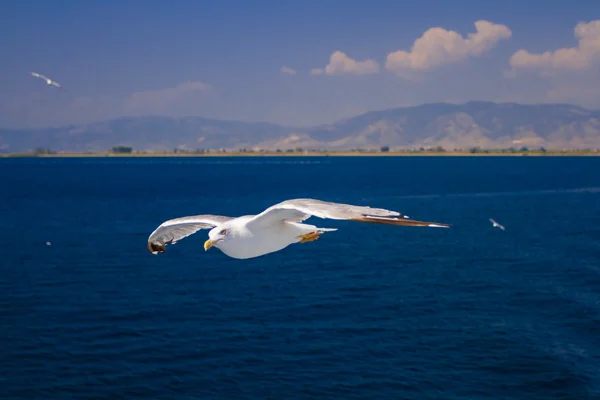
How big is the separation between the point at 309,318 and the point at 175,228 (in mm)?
21995

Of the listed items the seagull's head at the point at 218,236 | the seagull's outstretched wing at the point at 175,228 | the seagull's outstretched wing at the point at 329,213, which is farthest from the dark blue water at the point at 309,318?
the seagull's outstretched wing at the point at 329,213

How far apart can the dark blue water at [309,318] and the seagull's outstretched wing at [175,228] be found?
42.8 feet

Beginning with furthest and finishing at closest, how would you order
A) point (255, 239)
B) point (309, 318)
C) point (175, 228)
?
point (309, 318), point (175, 228), point (255, 239)

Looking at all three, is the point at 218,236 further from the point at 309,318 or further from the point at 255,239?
the point at 309,318

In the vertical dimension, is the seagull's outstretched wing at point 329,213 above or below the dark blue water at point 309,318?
above

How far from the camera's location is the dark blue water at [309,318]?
102 ft

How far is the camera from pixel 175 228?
19188 mm

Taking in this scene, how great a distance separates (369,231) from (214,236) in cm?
6638

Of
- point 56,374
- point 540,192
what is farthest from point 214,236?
point 540,192

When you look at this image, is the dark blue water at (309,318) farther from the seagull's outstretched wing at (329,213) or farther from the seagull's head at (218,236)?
the seagull's outstretched wing at (329,213)

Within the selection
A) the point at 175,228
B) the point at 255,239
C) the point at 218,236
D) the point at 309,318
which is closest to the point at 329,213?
the point at 255,239

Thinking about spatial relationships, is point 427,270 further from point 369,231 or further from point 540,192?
point 540,192

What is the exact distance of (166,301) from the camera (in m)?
44.5

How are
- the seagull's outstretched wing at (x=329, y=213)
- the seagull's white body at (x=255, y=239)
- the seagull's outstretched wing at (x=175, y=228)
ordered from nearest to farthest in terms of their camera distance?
the seagull's outstretched wing at (x=329, y=213), the seagull's white body at (x=255, y=239), the seagull's outstretched wing at (x=175, y=228)
